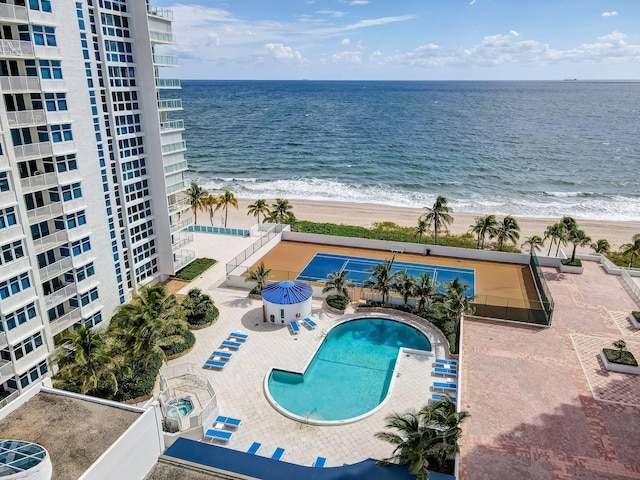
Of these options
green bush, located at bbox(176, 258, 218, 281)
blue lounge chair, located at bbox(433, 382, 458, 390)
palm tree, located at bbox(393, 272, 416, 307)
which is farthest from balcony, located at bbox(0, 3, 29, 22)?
blue lounge chair, located at bbox(433, 382, 458, 390)

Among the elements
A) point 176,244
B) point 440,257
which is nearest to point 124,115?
point 176,244

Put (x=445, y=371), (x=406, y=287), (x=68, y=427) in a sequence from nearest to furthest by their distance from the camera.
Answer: (x=68, y=427), (x=445, y=371), (x=406, y=287)

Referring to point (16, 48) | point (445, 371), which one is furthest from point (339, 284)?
point (16, 48)

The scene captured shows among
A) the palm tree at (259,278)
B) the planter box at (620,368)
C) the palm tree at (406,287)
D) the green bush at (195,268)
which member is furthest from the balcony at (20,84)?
the planter box at (620,368)

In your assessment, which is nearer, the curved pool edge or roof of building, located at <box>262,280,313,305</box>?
the curved pool edge

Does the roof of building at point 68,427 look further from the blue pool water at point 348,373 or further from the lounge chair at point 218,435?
the blue pool water at point 348,373

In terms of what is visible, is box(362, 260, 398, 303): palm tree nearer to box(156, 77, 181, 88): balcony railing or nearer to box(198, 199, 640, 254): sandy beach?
box(156, 77, 181, 88): balcony railing

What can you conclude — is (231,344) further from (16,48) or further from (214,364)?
(16,48)
